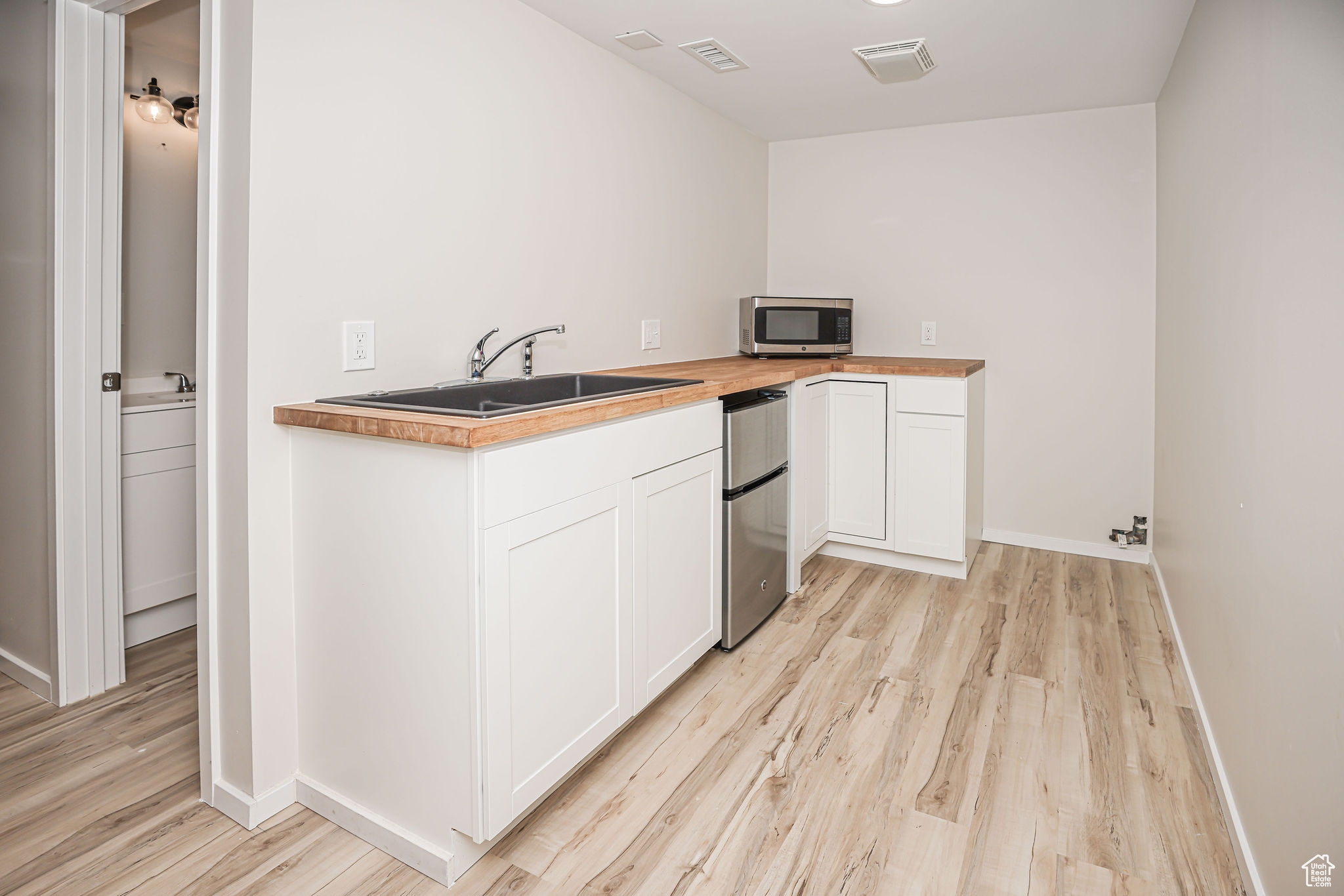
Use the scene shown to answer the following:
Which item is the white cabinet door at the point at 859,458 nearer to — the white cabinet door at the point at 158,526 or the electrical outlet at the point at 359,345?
the electrical outlet at the point at 359,345

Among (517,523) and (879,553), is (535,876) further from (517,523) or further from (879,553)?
(879,553)

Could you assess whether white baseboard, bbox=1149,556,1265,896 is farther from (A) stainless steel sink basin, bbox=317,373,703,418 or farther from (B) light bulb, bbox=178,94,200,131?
(B) light bulb, bbox=178,94,200,131

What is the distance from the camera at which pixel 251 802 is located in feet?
5.46

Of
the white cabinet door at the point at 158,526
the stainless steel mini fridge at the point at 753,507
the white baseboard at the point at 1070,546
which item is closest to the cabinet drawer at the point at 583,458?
the stainless steel mini fridge at the point at 753,507

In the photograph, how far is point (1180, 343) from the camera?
2.61m

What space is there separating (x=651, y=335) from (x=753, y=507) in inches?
37.3

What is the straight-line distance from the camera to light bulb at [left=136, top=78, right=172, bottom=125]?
2711 millimetres

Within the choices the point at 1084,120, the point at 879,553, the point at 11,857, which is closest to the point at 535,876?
the point at 11,857

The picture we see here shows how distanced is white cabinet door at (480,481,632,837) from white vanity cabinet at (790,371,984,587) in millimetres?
1352

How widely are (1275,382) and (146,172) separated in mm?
3469

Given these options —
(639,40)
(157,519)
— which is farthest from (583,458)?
(157,519)

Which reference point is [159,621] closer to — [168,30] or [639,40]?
[168,30]

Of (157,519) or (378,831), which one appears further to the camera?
(157,519)

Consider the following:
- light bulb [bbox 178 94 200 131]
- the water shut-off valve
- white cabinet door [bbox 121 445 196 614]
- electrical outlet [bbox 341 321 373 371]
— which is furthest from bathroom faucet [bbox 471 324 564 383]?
the water shut-off valve
